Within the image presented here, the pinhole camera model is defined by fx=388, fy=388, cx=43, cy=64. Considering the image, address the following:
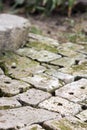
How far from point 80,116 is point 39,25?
2700mm

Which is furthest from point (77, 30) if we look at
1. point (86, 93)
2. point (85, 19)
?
point (86, 93)

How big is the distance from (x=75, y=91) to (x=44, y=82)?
0.28 meters

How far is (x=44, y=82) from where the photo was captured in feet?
10.2

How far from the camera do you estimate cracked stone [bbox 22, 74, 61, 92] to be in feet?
9.86

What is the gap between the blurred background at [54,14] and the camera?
4828 mm

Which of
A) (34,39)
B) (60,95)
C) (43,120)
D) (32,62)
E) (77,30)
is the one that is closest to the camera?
(43,120)

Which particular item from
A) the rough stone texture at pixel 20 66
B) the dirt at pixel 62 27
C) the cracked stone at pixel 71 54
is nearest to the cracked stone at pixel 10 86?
the rough stone texture at pixel 20 66

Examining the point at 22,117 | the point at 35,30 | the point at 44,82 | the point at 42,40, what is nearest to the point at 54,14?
the point at 35,30

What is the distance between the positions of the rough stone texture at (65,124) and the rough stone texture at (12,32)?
4.49ft

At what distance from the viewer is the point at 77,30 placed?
4.84 metres

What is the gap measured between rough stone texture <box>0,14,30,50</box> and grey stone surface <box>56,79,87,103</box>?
893 millimetres

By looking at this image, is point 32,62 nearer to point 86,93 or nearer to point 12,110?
Answer: point 86,93

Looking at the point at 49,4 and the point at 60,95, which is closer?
the point at 60,95

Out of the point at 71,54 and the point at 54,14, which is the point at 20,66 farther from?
the point at 54,14
